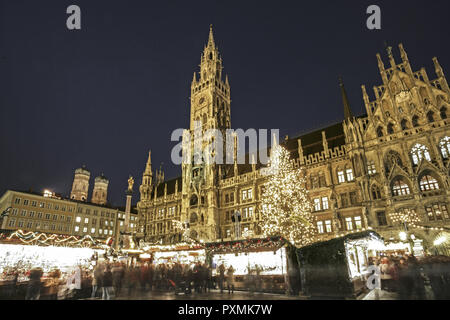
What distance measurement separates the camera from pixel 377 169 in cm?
2789

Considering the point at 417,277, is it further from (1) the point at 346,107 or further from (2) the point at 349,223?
(1) the point at 346,107

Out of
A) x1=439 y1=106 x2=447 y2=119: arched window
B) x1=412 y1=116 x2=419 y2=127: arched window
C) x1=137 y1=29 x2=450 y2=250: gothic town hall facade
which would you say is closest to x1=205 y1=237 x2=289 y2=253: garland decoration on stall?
x1=137 y1=29 x2=450 y2=250: gothic town hall facade

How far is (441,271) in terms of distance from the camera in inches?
580

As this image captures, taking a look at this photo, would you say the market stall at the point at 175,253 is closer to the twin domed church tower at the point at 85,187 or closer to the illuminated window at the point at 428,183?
the illuminated window at the point at 428,183

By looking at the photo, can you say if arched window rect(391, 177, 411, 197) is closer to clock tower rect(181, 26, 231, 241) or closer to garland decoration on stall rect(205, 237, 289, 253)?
garland decoration on stall rect(205, 237, 289, 253)

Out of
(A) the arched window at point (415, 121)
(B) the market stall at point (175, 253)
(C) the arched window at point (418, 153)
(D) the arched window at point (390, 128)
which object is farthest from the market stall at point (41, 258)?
(A) the arched window at point (415, 121)

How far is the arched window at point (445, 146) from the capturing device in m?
24.5

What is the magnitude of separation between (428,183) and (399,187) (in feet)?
8.17

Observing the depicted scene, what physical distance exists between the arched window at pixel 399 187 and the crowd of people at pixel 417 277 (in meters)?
10.3

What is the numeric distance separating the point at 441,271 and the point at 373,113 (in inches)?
822
